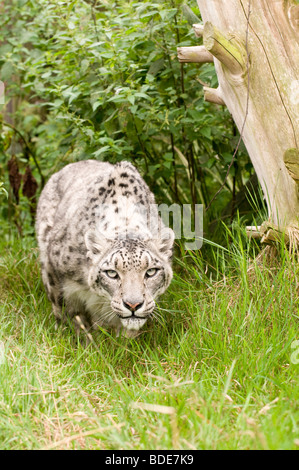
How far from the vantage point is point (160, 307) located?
5.39m

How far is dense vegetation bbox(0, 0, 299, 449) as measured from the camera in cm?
353

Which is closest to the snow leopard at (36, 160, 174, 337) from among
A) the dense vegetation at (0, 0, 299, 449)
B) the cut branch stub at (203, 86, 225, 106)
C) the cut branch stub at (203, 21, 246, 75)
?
the dense vegetation at (0, 0, 299, 449)

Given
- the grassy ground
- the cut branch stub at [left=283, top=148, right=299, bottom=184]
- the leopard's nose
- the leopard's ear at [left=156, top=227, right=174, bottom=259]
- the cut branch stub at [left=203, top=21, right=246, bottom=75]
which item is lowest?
the grassy ground

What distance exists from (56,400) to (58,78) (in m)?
3.97

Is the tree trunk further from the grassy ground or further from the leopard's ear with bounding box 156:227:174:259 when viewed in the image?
the leopard's ear with bounding box 156:227:174:259

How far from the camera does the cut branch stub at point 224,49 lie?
14.8 feet

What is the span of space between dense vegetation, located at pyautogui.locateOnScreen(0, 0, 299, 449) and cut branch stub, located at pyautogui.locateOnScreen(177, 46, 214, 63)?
0.66 m

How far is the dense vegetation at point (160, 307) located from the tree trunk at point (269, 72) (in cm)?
73

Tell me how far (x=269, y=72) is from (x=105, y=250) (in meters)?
A: 1.95

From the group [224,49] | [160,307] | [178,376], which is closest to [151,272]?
[160,307]

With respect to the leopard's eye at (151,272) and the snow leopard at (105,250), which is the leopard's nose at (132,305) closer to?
the snow leopard at (105,250)

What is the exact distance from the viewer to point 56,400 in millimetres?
3855

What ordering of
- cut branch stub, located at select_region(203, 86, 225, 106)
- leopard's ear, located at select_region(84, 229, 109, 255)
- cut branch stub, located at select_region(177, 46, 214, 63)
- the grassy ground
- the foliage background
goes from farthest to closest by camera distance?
the foliage background, cut branch stub, located at select_region(203, 86, 225, 106), cut branch stub, located at select_region(177, 46, 214, 63), leopard's ear, located at select_region(84, 229, 109, 255), the grassy ground

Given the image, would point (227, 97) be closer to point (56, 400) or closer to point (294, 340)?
point (294, 340)
